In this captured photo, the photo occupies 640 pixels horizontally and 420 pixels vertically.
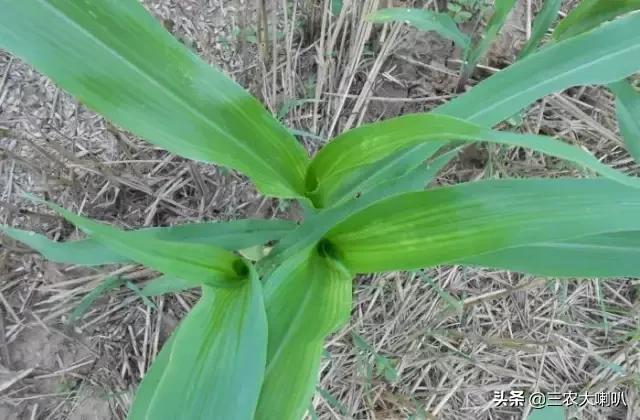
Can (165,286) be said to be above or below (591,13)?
below

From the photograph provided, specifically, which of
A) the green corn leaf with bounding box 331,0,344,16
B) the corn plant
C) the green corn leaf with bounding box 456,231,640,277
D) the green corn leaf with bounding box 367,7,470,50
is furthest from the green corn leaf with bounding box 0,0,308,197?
the green corn leaf with bounding box 331,0,344,16

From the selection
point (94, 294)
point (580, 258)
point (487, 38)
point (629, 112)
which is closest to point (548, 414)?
point (580, 258)

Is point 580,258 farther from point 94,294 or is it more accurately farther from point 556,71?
point 94,294

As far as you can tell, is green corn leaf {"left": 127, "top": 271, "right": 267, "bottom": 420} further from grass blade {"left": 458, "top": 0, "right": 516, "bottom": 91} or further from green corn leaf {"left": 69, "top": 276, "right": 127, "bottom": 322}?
grass blade {"left": 458, "top": 0, "right": 516, "bottom": 91}

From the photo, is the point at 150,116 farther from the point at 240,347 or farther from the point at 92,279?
the point at 92,279

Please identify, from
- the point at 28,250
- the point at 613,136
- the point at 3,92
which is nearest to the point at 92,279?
the point at 28,250

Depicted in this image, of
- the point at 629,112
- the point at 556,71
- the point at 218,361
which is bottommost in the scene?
the point at 218,361

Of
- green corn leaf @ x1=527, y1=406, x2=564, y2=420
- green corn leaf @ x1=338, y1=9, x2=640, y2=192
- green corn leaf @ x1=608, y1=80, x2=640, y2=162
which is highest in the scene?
green corn leaf @ x1=608, y1=80, x2=640, y2=162
